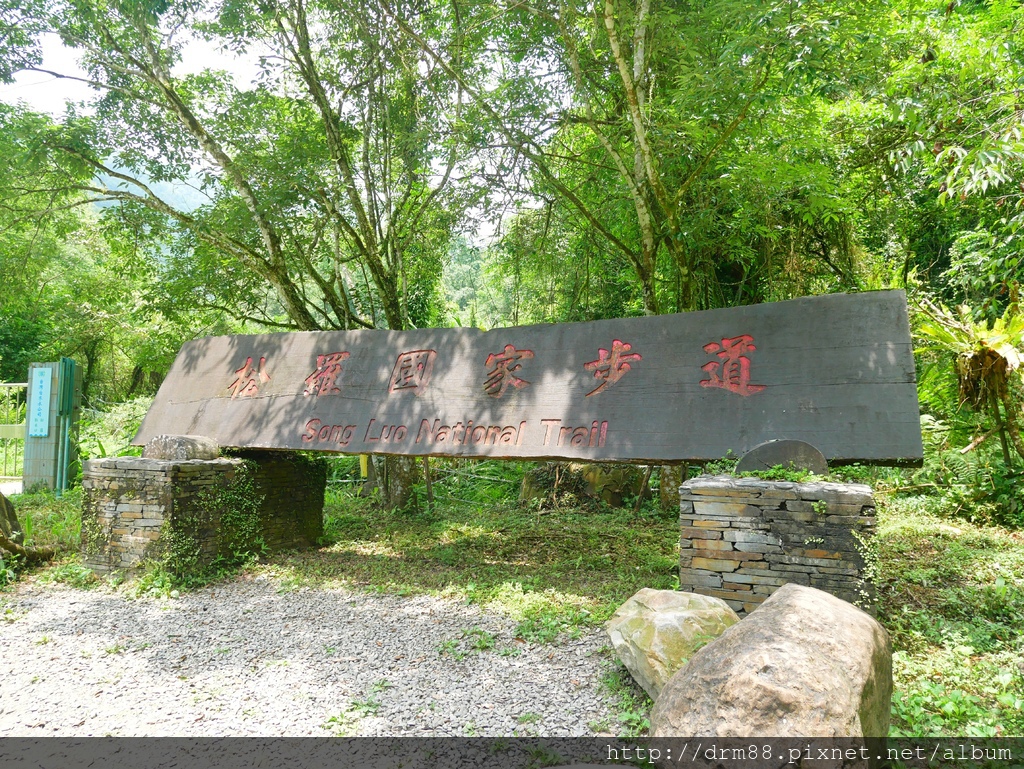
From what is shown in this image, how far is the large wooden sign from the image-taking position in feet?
13.6

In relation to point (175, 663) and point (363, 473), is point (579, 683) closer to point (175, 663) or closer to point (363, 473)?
point (175, 663)

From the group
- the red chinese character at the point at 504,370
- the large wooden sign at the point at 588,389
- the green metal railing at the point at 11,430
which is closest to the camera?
the large wooden sign at the point at 588,389

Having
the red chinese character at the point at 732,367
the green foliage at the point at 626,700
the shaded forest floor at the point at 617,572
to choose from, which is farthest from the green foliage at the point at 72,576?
the red chinese character at the point at 732,367

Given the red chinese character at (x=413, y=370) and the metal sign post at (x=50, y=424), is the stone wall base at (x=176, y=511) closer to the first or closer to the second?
the red chinese character at (x=413, y=370)

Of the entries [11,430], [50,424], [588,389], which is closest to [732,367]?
[588,389]

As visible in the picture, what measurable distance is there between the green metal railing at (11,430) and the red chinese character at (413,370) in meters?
7.46

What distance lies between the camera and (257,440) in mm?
6102

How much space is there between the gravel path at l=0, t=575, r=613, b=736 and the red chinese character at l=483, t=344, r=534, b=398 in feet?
5.83

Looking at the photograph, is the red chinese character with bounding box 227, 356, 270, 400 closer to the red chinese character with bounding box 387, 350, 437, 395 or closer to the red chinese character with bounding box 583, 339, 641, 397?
the red chinese character with bounding box 387, 350, 437, 395

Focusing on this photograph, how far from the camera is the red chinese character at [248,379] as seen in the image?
6.54m

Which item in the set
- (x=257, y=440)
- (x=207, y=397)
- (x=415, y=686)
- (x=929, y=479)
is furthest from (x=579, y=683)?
(x=929, y=479)

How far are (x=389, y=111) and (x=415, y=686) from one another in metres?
6.95

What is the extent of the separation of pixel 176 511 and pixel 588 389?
3.77 meters

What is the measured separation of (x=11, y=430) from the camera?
10.0 metres
